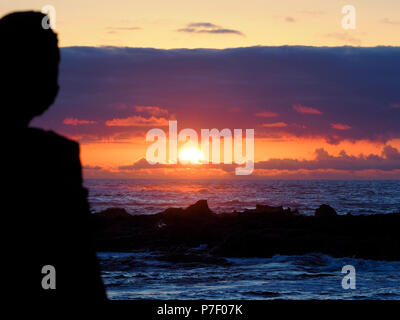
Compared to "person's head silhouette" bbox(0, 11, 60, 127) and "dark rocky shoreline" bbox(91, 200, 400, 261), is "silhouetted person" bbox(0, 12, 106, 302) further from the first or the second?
"dark rocky shoreline" bbox(91, 200, 400, 261)

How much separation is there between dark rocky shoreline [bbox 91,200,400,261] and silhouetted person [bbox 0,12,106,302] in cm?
1804

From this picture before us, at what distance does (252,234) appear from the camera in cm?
2158

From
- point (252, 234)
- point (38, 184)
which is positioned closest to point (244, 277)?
point (252, 234)

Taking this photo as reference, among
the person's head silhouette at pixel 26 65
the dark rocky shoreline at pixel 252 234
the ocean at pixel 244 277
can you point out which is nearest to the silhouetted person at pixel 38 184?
the person's head silhouette at pixel 26 65

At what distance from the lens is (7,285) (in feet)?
5.61

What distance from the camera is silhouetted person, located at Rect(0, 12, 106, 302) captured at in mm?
1734

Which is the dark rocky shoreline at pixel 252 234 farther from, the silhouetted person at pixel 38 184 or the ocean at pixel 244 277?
the silhouetted person at pixel 38 184

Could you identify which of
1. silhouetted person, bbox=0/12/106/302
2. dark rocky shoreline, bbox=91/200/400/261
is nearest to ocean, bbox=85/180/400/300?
dark rocky shoreline, bbox=91/200/400/261

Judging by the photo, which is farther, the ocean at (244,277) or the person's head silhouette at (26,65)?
the ocean at (244,277)

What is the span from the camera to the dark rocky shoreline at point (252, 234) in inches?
792

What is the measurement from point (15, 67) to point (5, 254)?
0.55 meters

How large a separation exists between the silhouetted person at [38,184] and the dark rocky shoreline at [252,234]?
18.0 meters

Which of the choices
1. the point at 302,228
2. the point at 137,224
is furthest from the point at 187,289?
the point at 137,224

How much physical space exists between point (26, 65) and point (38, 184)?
37 cm
